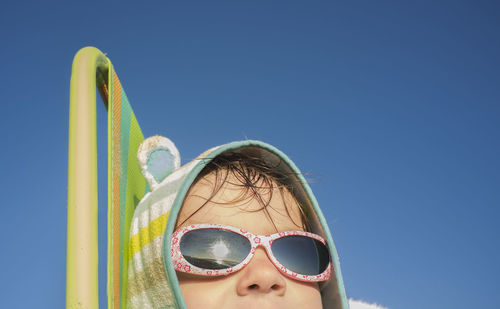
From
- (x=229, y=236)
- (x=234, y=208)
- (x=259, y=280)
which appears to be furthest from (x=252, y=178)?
(x=259, y=280)

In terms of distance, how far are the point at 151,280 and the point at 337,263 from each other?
70cm

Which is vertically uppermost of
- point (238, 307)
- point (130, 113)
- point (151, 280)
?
point (130, 113)

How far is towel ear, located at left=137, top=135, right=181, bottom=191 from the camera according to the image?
178 centimetres

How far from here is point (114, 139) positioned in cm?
151

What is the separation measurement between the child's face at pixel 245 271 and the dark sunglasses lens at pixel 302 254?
44 millimetres

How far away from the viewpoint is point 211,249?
1411 millimetres

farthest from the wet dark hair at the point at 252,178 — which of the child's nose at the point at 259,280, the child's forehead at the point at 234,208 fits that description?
the child's nose at the point at 259,280

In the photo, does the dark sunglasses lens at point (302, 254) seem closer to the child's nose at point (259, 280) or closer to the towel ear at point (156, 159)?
the child's nose at point (259, 280)

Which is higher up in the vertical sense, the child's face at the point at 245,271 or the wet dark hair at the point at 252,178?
the wet dark hair at the point at 252,178

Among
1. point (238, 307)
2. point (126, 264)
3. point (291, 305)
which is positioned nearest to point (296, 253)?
point (291, 305)

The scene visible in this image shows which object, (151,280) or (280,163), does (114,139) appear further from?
(280,163)

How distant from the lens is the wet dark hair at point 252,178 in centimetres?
164

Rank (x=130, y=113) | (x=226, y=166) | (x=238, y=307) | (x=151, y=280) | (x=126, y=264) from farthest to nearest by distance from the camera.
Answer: (x=130, y=113) < (x=226, y=166) < (x=126, y=264) < (x=151, y=280) < (x=238, y=307)

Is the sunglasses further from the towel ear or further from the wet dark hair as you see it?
the towel ear
